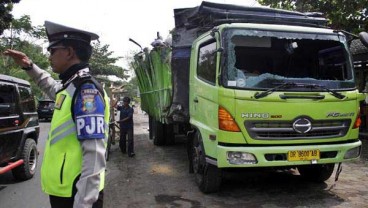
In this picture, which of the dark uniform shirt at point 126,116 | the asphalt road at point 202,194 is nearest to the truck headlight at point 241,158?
the asphalt road at point 202,194

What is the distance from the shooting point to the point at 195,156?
6.53 meters

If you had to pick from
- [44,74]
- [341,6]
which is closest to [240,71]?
[44,74]

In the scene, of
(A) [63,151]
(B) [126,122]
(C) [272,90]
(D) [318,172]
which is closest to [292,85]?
(C) [272,90]

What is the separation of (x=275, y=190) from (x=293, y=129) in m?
1.32

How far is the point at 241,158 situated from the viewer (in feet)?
17.2

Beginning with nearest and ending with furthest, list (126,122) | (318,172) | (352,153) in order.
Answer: (352,153) → (318,172) → (126,122)

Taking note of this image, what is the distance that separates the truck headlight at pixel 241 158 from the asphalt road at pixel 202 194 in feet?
2.17

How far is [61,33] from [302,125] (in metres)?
3.86

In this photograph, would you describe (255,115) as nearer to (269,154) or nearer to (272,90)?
(272,90)

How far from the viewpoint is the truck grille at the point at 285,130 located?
17.4 feet

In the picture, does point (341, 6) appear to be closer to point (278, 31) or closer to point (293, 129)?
point (278, 31)

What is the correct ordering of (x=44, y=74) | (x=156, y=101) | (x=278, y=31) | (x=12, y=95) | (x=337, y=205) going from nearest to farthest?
(x=44, y=74) → (x=337, y=205) → (x=278, y=31) → (x=12, y=95) → (x=156, y=101)

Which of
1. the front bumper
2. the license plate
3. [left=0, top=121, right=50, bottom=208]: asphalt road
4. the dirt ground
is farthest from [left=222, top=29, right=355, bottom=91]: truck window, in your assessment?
[left=0, top=121, right=50, bottom=208]: asphalt road

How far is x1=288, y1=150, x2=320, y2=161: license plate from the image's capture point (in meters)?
5.34
